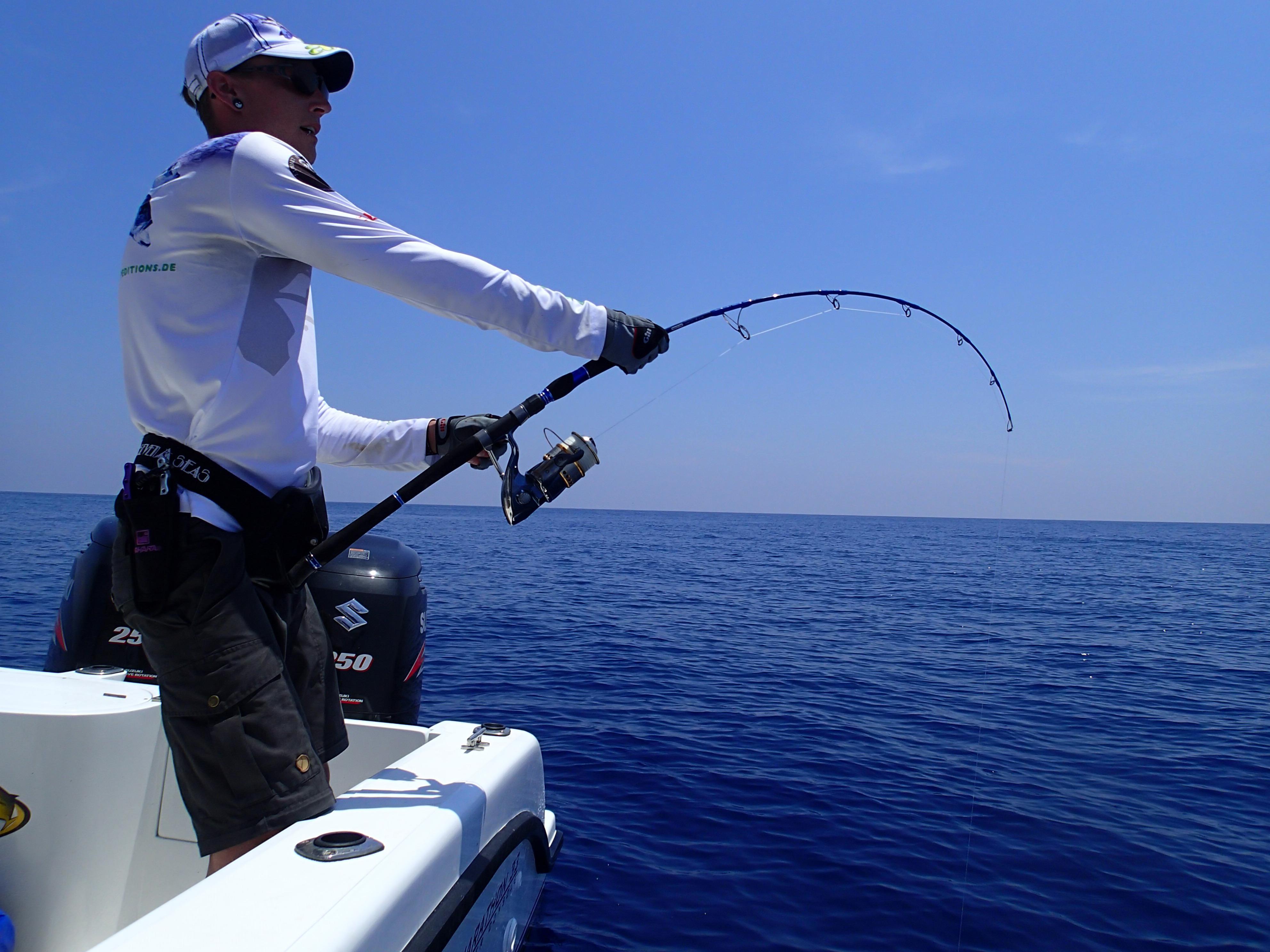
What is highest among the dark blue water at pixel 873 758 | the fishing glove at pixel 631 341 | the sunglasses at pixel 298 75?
the sunglasses at pixel 298 75

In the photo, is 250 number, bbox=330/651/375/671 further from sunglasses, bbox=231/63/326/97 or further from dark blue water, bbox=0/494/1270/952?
sunglasses, bbox=231/63/326/97

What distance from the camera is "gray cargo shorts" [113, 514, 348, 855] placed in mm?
1599

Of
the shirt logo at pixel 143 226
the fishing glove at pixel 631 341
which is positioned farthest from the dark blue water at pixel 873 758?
the shirt logo at pixel 143 226

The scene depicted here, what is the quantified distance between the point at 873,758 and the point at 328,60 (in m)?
6.41

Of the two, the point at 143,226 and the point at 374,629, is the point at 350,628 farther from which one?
the point at 143,226

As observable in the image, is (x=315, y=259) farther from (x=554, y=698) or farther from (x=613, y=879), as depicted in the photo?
(x=554, y=698)

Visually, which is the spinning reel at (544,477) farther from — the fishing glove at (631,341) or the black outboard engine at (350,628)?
the black outboard engine at (350,628)

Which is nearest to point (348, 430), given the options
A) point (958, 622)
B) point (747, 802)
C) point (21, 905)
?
point (21, 905)

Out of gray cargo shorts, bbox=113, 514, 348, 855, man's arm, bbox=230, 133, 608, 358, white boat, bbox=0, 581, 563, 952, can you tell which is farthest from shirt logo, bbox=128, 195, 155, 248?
white boat, bbox=0, 581, 563, 952

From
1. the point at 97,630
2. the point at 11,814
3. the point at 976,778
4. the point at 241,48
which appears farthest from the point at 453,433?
the point at 976,778

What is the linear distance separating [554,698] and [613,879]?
3927 millimetres

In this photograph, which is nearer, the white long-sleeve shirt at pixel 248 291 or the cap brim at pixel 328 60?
the white long-sleeve shirt at pixel 248 291

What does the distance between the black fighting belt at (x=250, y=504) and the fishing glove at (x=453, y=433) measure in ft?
1.80

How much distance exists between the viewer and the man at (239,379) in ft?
5.24
